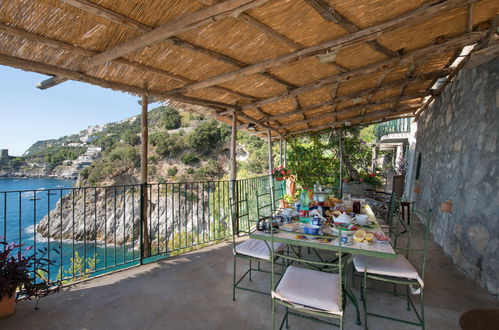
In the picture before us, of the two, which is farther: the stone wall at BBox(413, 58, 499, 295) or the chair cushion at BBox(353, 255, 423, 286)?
the stone wall at BBox(413, 58, 499, 295)

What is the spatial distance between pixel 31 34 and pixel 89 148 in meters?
34.9

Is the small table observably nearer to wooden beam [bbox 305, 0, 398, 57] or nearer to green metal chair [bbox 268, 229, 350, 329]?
green metal chair [bbox 268, 229, 350, 329]

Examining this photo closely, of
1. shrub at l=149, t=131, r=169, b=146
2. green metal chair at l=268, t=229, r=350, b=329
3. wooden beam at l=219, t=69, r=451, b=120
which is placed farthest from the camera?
shrub at l=149, t=131, r=169, b=146

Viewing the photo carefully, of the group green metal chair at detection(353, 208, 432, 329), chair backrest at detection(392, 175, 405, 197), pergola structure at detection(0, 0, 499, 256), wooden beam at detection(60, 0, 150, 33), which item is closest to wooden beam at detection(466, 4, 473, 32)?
pergola structure at detection(0, 0, 499, 256)

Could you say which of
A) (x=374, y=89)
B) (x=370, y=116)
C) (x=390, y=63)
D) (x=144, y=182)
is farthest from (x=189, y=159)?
(x=390, y=63)

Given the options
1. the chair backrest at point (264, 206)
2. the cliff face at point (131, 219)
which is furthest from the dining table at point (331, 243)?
the cliff face at point (131, 219)

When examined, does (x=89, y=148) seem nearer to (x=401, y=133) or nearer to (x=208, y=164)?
(x=208, y=164)

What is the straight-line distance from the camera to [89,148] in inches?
1246

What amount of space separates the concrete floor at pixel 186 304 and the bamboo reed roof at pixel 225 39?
2152 millimetres

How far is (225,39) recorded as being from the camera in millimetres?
2512

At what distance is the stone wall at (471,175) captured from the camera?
8.72ft

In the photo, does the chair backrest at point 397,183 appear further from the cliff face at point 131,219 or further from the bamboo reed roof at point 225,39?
the cliff face at point 131,219

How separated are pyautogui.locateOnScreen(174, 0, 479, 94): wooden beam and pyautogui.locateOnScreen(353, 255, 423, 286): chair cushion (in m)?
2.13

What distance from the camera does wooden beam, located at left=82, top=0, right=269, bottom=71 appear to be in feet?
5.80
